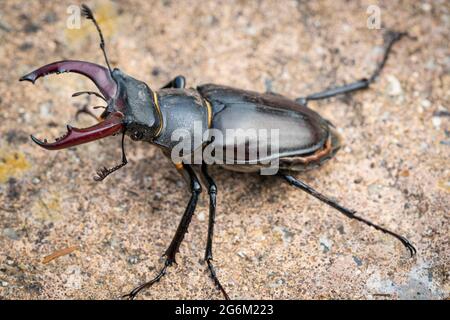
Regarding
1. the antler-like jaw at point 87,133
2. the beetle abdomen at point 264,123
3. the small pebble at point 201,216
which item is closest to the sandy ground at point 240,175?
the small pebble at point 201,216

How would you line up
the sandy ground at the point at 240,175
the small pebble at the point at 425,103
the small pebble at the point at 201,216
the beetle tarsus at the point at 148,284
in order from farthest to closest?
the small pebble at the point at 425,103 < the small pebble at the point at 201,216 < the sandy ground at the point at 240,175 < the beetle tarsus at the point at 148,284

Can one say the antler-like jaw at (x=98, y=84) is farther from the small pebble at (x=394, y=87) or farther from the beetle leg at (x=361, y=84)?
the small pebble at (x=394, y=87)

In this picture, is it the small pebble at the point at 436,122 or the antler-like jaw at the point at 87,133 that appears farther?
the small pebble at the point at 436,122

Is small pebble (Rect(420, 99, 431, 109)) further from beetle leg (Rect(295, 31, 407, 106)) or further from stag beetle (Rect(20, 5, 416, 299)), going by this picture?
stag beetle (Rect(20, 5, 416, 299))

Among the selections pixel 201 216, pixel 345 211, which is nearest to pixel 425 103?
pixel 345 211

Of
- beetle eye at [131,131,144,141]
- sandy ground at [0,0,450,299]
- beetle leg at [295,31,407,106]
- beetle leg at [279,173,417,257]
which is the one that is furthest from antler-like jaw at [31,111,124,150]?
beetle leg at [295,31,407,106]
